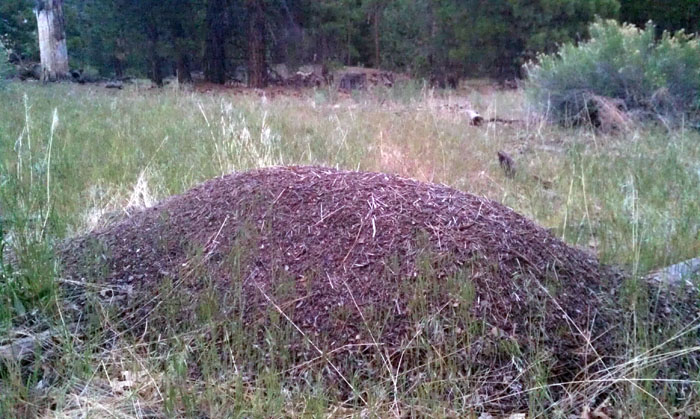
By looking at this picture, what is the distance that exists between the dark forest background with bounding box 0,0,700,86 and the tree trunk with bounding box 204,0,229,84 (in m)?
0.03

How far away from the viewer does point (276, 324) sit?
9.40ft

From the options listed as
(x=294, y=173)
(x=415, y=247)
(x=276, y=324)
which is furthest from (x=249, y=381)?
(x=294, y=173)

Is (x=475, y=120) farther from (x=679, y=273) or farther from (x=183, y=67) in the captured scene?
(x=183, y=67)

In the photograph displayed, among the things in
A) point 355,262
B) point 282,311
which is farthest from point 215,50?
point 282,311

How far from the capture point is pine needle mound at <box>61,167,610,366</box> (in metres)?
2.89

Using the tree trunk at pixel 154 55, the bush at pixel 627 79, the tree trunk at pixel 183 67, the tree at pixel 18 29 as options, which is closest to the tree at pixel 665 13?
the bush at pixel 627 79

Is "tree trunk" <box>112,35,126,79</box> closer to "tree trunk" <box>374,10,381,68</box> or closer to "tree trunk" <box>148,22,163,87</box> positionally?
"tree trunk" <box>148,22,163,87</box>

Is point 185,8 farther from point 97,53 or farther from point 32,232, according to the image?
point 32,232

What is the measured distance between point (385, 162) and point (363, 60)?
64.0 ft

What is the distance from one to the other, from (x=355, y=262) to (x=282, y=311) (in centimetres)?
41

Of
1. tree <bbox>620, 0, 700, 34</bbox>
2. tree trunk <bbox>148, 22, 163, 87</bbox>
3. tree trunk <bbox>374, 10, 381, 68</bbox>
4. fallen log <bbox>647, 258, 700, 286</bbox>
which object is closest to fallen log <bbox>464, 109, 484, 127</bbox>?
fallen log <bbox>647, 258, 700, 286</bbox>

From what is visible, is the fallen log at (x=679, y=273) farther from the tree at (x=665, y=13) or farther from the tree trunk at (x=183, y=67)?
the tree at (x=665, y=13)

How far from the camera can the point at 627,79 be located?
10.2 metres

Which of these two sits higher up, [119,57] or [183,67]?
[119,57]
